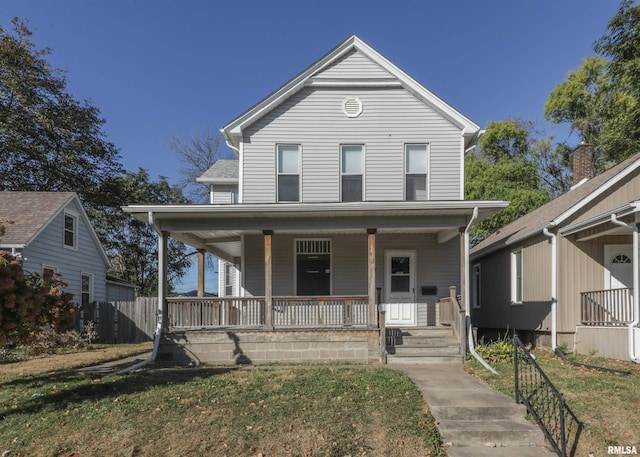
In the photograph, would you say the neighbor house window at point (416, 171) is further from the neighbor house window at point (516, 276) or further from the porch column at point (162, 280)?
the porch column at point (162, 280)

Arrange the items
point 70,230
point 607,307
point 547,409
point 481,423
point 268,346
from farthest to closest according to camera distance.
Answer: point 70,230 → point 607,307 → point 268,346 → point 547,409 → point 481,423

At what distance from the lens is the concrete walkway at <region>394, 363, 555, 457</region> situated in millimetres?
5438

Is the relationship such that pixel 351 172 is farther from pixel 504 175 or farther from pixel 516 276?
pixel 504 175

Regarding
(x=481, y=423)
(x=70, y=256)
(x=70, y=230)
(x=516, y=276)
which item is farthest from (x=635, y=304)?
(x=70, y=230)

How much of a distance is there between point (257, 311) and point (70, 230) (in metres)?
10.9

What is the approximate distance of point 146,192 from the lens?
3039 cm

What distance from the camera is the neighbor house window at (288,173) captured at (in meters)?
12.4

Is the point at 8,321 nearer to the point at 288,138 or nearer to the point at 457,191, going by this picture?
the point at 288,138

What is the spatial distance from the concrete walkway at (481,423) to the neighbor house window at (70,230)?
1534 cm

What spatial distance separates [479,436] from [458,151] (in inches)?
333

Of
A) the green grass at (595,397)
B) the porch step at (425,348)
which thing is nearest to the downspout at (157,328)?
the porch step at (425,348)

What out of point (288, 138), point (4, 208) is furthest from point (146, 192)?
point (288, 138)

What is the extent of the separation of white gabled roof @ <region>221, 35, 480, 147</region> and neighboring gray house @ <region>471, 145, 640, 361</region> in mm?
3548

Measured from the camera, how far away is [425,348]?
32.6 feet
